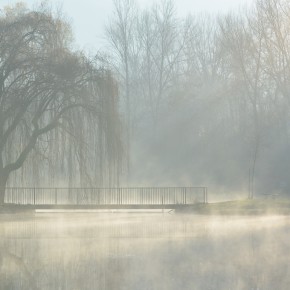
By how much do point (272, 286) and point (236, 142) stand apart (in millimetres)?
47688

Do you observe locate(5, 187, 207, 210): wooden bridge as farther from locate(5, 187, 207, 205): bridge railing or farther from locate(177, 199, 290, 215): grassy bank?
locate(177, 199, 290, 215): grassy bank

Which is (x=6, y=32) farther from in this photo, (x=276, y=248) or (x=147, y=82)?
(x=147, y=82)

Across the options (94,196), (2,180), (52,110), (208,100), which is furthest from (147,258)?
(208,100)

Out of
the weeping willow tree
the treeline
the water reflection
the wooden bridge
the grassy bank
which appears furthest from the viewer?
the treeline

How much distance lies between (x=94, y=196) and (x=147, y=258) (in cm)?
1558

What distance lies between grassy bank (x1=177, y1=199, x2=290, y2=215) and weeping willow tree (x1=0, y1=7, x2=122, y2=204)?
5.03 meters

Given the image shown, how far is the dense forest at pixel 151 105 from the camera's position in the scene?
91.0 ft

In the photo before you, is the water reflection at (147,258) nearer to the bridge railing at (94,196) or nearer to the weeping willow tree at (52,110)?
the weeping willow tree at (52,110)

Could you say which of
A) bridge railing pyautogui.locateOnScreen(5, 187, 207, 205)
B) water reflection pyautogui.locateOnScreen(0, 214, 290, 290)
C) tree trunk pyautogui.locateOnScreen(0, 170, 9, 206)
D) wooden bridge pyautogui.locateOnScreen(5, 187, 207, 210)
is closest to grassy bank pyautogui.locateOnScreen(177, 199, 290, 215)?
wooden bridge pyautogui.locateOnScreen(5, 187, 207, 210)

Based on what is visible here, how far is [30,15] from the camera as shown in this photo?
92.6ft

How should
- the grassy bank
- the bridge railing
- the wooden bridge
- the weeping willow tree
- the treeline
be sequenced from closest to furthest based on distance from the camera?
the weeping willow tree
the bridge railing
the wooden bridge
the grassy bank
the treeline

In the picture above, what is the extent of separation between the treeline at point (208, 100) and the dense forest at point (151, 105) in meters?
0.11

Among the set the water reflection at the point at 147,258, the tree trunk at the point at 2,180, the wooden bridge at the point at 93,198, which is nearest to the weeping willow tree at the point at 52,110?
the tree trunk at the point at 2,180

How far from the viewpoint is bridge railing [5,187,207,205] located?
2817 cm
